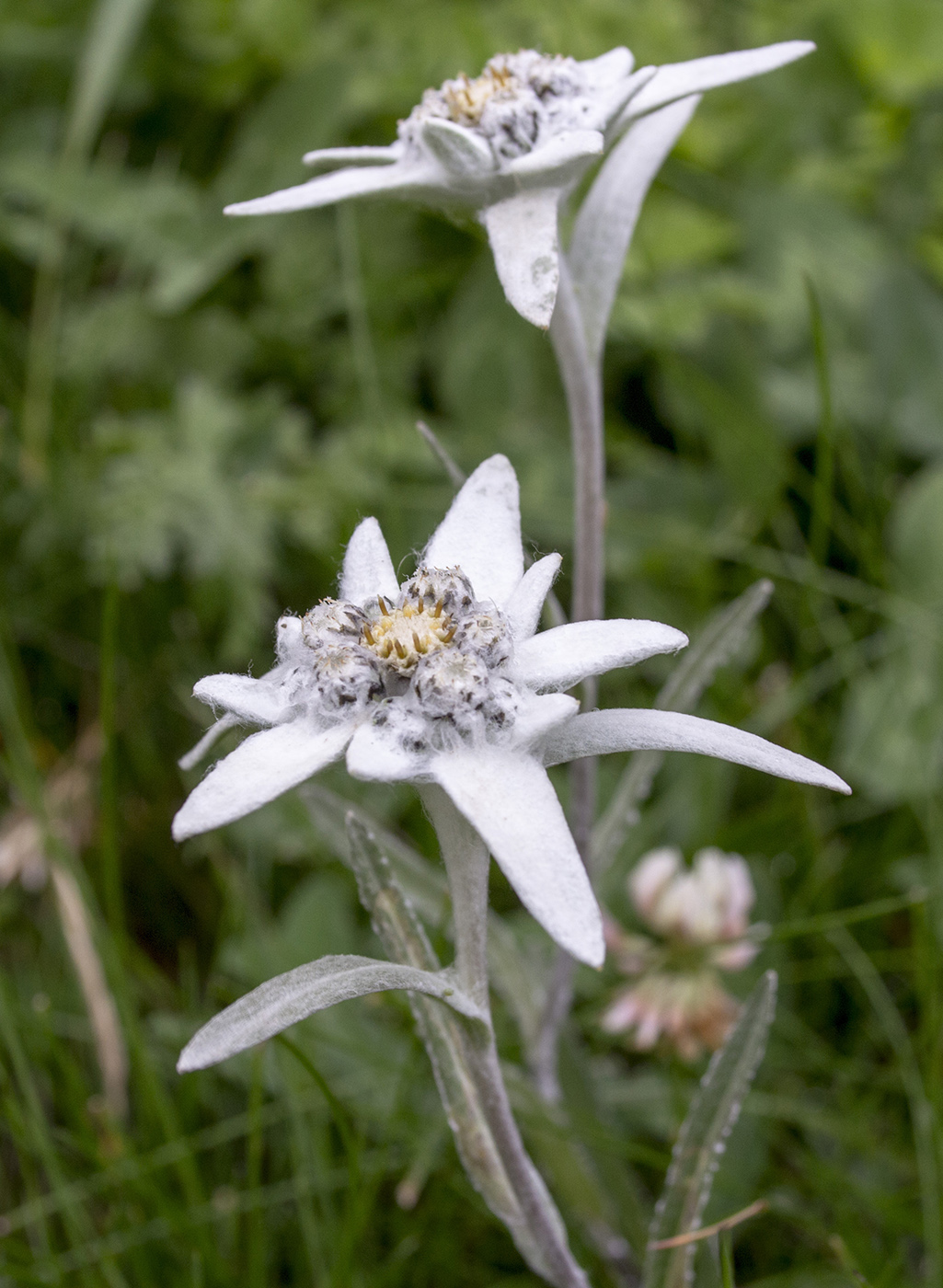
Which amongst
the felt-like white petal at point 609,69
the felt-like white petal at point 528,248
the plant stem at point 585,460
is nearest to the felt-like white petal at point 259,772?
the felt-like white petal at point 528,248

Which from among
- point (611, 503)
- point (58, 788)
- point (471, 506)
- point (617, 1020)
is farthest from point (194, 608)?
point (471, 506)

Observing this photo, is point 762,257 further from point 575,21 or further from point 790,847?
point 790,847

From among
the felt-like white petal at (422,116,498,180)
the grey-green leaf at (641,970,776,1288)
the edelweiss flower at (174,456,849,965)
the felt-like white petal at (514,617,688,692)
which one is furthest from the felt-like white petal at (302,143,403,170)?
the grey-green leaf at (641,970,776,1288)

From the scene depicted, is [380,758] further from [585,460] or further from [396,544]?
[396,544]

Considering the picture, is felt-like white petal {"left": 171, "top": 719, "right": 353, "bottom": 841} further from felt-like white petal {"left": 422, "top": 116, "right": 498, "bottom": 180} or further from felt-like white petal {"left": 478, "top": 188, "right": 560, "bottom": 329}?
felt-like white petal {"left": 422, "top": 116, "right": 498, "bottom": 180}

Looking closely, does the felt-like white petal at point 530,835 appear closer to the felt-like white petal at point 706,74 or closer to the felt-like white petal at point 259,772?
the felt-like white petal at point 259,772

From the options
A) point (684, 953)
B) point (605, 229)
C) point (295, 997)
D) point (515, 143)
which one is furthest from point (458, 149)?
point (684, 953)
